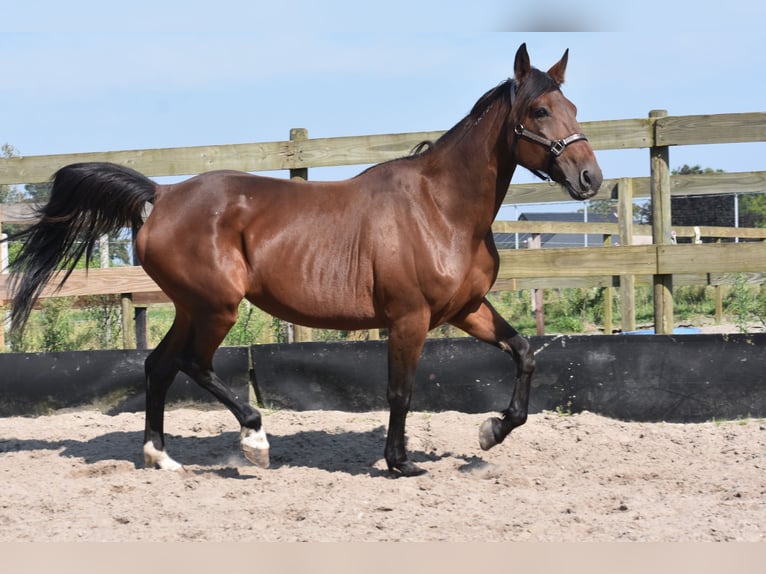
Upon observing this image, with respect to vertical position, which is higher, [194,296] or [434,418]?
[194,296]

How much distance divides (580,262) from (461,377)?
1205 mm

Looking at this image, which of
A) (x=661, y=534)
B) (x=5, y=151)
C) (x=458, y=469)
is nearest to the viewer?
(x=661, y=534)

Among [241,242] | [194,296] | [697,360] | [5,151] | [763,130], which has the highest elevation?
[5,151]

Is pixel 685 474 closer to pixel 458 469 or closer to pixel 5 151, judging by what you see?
pixel 458 469

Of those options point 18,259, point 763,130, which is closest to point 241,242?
point 18,259

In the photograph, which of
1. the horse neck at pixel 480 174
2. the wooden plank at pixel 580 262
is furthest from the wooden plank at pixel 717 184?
the horse neck at pixel 480 174

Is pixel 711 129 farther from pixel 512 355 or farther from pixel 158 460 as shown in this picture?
pixel 158 460

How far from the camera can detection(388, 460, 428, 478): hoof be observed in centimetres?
461

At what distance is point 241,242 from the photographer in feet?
16.1

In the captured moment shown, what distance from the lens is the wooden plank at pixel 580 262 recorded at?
6.05 metres

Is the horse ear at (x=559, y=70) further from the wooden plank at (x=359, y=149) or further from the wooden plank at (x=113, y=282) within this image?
the wooden plank at (x=113, y=282)

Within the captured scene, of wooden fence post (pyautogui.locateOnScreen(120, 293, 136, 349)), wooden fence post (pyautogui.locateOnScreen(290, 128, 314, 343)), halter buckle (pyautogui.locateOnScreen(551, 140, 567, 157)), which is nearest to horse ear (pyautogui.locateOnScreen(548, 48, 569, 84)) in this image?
halter buckle (pyautogui.locateOnScreen(551, 140, 567, 157))

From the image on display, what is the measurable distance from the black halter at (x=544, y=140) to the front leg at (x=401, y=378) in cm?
103

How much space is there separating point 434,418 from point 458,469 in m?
1.13
